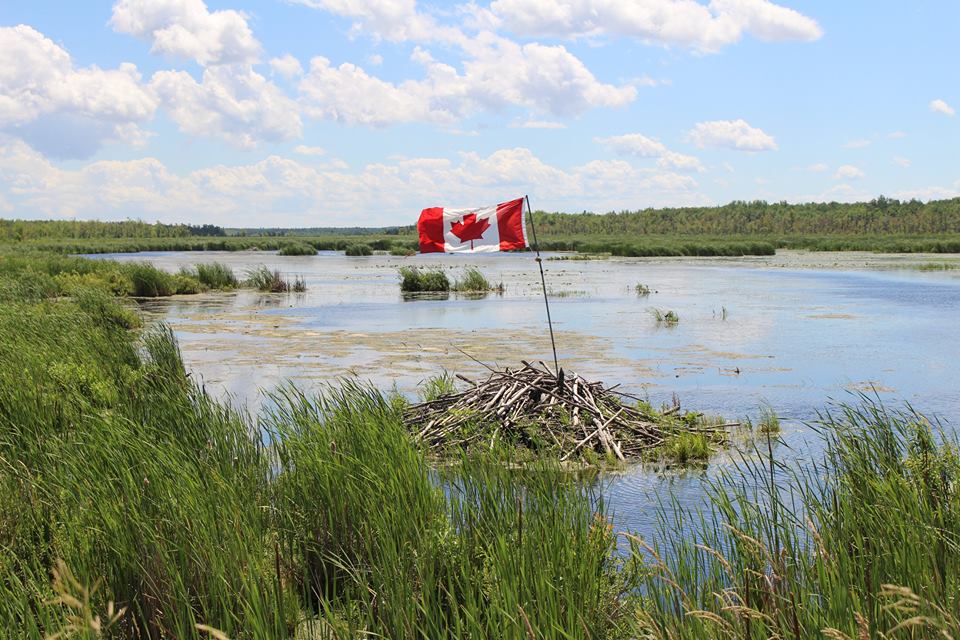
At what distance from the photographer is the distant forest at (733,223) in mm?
91312

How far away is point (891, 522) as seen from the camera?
4.60 m

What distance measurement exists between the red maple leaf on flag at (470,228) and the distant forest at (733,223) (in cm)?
8299

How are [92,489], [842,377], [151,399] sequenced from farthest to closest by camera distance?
[842,377] < [151,399] < [92,489]

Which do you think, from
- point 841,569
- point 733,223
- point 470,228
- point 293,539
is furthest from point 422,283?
point 733,223

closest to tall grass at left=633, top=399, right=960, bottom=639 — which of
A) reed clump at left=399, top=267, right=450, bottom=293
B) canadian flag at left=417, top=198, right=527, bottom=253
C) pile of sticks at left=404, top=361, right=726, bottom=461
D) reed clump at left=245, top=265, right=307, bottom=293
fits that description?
pile of sticks at left=404, top=361, right=726, bottom=461

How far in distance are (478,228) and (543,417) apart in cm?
227

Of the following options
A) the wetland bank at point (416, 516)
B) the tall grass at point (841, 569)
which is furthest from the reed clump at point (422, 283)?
the tall grass at point (841, 569)

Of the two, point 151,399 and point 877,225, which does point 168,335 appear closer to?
point 151,399

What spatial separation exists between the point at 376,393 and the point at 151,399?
1.98 meters

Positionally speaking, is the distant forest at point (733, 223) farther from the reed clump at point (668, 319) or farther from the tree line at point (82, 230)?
the reed clump at point (668, 319)

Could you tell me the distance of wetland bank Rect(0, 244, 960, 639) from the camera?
13.4ft

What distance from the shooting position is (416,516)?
18.5 ft

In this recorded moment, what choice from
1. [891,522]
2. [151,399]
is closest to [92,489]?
[151,399]

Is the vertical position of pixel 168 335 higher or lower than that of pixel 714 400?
higher
